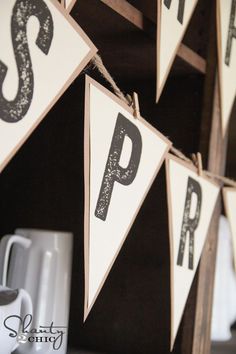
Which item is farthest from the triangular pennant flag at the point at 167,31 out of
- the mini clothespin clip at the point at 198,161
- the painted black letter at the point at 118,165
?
the mini clothespin clip at the point at 198,161

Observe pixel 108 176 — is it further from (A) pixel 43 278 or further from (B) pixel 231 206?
(B) pixel 231 206

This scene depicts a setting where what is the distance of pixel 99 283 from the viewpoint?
2.13ft

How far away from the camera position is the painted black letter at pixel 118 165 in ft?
2.20

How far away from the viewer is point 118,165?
705 mm

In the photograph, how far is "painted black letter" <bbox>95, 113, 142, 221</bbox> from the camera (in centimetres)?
67

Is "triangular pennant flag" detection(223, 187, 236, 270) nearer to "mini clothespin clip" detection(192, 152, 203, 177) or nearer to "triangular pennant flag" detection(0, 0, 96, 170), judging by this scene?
"mini clothespin clip" detection(192, 152, 203, 177)

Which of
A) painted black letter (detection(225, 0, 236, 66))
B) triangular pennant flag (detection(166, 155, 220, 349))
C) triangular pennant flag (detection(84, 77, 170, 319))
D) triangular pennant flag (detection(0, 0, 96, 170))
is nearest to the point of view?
triangular pennant flag (detection(0, 0, 96, 170))

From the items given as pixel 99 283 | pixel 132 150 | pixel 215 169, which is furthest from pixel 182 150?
pixel 99 283

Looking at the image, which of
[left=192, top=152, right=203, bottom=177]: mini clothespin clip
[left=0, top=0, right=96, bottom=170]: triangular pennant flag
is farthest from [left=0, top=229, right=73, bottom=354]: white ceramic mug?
[left=0, top=0, right=96, bottom=170]: triangular pennant flag

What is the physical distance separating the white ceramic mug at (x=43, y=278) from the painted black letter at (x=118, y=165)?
0.20 m

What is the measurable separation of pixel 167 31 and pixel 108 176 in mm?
231

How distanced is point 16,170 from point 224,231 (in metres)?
0.57

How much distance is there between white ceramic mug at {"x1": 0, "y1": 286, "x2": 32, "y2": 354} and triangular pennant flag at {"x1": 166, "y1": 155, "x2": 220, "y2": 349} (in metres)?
0.22

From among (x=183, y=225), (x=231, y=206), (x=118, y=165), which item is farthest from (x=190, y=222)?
(x=118, y=165)
